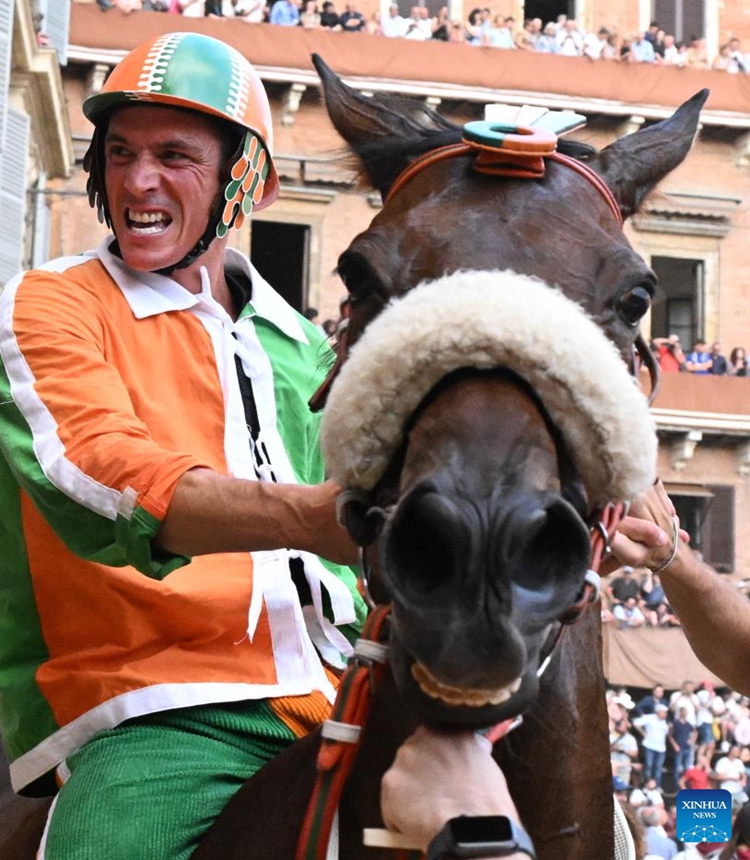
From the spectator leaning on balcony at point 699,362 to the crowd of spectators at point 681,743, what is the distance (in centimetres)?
728

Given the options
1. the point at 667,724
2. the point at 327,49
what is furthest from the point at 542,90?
the point at 667,724

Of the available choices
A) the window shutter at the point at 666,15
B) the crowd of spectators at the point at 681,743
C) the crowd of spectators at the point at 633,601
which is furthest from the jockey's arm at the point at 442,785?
the window shutter at the point at 666,15

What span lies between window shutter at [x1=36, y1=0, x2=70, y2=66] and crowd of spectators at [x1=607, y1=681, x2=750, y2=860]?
1306 cm

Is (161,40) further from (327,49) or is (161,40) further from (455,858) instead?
(327,49)

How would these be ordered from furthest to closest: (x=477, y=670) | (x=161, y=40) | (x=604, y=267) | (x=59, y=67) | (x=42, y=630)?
1. (x=59, y=67)
2. (x=161, y=40)
3. (x=42, y=630)
4. (x=604, y=267)
5. (x=477, y=670)

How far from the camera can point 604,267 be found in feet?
8.92

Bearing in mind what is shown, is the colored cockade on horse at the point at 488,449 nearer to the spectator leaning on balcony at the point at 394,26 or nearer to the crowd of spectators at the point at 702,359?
the crowd of spectators at the point at 702,359

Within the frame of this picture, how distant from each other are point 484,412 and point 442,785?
57 centimetres

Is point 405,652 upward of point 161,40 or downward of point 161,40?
downward

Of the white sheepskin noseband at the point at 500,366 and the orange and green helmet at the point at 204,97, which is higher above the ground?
the orange and green helmet at the point at 204,97

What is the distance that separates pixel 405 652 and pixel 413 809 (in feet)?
0.82

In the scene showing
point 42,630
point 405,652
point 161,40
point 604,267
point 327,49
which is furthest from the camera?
point 327,49

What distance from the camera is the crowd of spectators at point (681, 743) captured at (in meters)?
20.6

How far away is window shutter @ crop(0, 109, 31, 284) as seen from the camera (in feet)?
71.1
